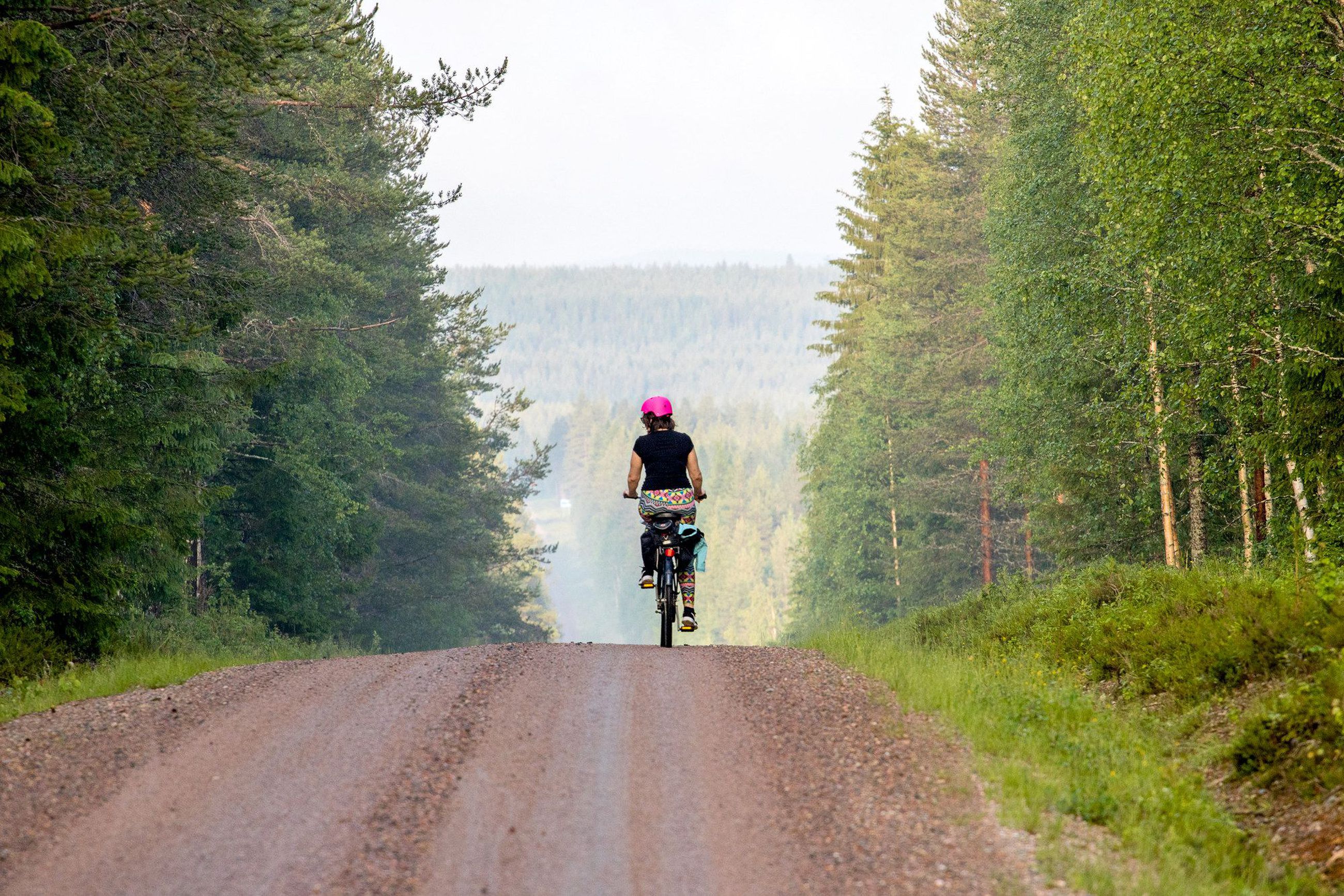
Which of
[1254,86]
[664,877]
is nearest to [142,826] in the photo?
[664,877]

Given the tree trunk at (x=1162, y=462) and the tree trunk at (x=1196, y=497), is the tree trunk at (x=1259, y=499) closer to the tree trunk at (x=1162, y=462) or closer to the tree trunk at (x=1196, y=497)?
the tree trunk at (x=1196, y=497)

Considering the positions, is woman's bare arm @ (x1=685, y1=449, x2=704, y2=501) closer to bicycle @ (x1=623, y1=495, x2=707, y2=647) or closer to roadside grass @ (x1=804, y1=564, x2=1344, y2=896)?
bicycle @ (x1=623, y1=495, x2=707, y2=647)

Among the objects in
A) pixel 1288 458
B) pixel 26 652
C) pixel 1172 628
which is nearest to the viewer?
pixel 1172 628

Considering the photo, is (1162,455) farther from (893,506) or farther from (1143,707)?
(893,506)

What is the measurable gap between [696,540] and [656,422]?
1.36 m

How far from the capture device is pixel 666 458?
12523 millimetres

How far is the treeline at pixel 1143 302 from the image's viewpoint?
13.4 m

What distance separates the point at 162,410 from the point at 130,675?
597 cm

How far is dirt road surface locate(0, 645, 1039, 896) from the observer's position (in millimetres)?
5531

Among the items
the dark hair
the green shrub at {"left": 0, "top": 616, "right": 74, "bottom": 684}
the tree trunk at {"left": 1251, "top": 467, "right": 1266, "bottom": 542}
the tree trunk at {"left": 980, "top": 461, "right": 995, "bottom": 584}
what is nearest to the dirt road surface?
the green shrub at {"left": 0, "top": 616, "right": 74, "bottom": 684}

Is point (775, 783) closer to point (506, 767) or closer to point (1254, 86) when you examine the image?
point (506, 767)

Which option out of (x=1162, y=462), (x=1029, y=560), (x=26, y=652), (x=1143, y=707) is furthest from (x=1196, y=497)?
(x=26, y=652)

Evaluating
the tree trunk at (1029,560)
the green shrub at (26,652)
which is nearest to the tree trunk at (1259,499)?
the tree trunk at (1029,560)

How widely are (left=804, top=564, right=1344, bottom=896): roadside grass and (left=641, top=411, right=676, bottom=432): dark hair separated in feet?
9.90
